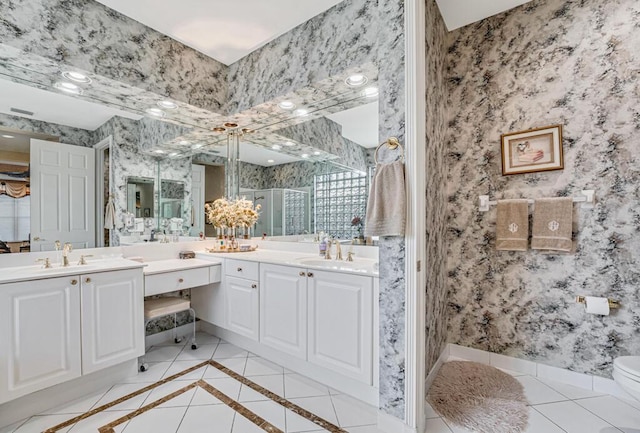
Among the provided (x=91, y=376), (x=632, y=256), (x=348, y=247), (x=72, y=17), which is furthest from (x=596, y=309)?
(x=72, y=17)

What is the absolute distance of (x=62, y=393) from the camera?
1949 mm

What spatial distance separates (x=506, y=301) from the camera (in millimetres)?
2338

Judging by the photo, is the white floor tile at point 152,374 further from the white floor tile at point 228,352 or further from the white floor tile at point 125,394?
the white floor tile at point 228,352

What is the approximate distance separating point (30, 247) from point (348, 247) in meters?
2.45

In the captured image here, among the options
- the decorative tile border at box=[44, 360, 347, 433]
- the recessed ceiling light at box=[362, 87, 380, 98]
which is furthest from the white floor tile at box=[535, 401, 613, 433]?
the recessed ceiling light at box=[362, 87, 380, 98]

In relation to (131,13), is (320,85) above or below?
below

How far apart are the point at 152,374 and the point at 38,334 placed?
33.3 inches

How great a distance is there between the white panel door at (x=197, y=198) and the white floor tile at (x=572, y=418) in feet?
11.1

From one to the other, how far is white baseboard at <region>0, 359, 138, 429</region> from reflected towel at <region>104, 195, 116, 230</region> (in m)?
1.17

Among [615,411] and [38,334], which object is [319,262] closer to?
[38,334]

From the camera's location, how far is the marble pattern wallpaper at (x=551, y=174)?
1.92 m

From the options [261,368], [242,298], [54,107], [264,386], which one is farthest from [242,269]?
[54,107]

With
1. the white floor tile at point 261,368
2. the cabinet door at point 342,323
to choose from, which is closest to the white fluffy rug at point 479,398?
the cabinet door at point 342,323

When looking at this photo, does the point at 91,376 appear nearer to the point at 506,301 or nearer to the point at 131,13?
the point at 131,13
